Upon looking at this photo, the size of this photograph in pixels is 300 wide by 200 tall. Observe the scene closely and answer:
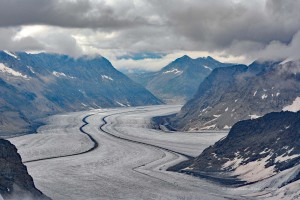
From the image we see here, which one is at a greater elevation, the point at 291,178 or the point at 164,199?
the point at 291,178

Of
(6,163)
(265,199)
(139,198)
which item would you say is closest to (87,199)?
(139,198)

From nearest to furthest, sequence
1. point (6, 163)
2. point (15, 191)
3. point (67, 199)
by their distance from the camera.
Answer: point (15, 191) < point (6, 163) < point (67, 199)

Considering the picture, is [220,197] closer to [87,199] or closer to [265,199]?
[265,199]

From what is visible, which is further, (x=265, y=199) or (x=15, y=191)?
(x=265, y=199)

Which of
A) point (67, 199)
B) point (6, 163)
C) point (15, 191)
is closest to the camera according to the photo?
point (15, 191)

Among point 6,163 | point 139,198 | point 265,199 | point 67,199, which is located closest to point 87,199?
point 67,199

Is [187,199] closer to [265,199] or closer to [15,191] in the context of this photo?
[265,199]
